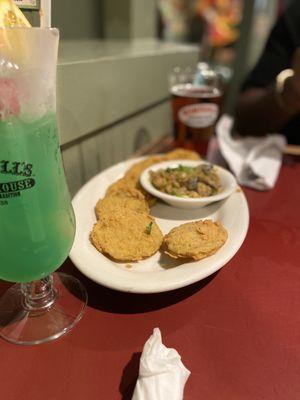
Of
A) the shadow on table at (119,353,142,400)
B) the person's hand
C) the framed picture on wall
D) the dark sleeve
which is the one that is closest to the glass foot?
the shadow on table at (119,353,142,400)

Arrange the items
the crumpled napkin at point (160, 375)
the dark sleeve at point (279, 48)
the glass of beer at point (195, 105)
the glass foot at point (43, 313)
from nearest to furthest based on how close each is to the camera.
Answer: the crumpled napkin at point (160, 375) → the glass foot at point (43, 313) → the glass of beer at point (195, 105) → the dark sleeve at point (279, 48)

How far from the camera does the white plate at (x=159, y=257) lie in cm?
54

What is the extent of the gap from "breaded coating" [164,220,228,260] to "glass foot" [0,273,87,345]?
0.64ft

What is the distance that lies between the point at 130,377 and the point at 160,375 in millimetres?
65

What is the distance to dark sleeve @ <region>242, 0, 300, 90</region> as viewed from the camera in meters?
1.61

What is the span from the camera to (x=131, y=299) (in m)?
0.60

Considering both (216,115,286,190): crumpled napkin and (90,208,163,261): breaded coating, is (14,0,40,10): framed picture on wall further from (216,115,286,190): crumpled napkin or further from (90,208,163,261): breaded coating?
(216,115,286,190): crumpled napkin

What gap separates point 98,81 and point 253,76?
1065 mm

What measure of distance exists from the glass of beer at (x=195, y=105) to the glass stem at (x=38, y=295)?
770 millimetres

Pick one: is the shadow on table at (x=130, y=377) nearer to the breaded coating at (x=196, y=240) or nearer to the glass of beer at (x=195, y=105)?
the breaded coating at (x=196, y=240)

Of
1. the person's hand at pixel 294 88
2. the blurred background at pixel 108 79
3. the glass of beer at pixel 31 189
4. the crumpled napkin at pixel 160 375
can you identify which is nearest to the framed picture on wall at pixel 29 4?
the blurred background at pixel 108 79

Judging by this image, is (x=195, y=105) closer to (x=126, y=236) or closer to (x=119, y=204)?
(x=119, y=204)

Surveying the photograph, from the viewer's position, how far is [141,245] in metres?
0.63

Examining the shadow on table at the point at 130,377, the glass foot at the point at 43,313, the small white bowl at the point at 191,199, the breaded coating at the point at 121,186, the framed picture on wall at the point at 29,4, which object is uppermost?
the framed picture on wall at the point at 29,4
